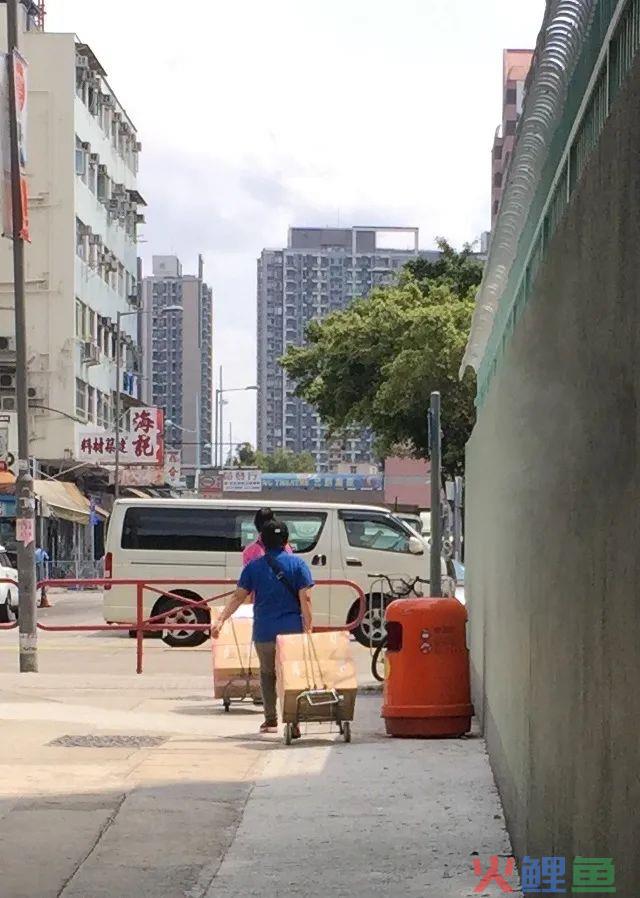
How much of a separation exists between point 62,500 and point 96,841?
44005 mm

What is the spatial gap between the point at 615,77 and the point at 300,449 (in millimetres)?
193157

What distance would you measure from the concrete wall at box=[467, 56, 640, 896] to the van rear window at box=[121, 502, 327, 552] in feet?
61.0

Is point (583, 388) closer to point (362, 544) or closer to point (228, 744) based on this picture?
point (228, 744)

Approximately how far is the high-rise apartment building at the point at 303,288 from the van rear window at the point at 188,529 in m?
142

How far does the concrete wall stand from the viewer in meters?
3.46

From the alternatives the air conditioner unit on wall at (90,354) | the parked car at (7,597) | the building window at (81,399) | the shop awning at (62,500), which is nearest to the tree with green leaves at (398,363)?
the shop awning at (62,500)

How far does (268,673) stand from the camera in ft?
39.8

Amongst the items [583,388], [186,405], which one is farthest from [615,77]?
[186,405]

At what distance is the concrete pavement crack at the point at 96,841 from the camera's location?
663cm

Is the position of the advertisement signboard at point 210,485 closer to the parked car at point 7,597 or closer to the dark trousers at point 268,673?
the parked car at point 7,597

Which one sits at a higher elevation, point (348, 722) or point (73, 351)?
point (73, 351)

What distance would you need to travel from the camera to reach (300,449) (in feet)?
648

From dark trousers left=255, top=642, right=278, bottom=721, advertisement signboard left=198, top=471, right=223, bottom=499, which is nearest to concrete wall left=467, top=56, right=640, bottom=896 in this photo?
dark trousers left=255, top=642, right=278, bottom=721

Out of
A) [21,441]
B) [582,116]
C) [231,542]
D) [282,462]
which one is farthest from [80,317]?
[282,462]
